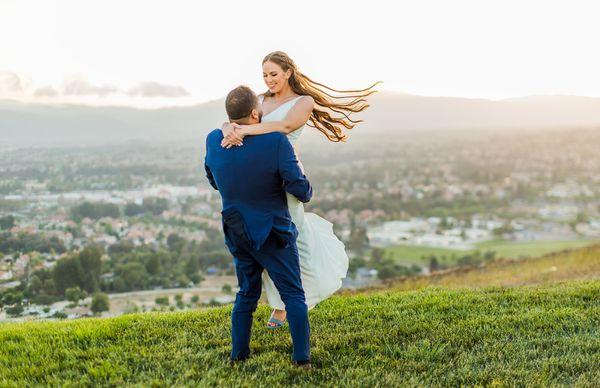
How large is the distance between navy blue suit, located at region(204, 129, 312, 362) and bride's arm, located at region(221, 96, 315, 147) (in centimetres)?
A: 6

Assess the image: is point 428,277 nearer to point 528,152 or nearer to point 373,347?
point 373,347

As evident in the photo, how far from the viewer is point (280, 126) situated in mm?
4441

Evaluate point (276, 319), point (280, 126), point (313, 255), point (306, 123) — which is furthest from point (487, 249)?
point (280, 126)

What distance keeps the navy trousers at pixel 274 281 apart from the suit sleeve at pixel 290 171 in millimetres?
424

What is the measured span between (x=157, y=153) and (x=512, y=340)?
70523 mm

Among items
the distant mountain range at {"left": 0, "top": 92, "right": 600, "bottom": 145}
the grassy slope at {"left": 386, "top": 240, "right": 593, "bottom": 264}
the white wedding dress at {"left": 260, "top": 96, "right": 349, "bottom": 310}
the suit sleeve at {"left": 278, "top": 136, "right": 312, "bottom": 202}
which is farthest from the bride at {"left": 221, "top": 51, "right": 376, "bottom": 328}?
the distant mountain range at {"left": 0, "top": 92, "right": 600, "bottom": 145}

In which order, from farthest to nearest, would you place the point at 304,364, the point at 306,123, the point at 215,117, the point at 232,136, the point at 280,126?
the point at 215,117, the point at 306,123, the point at 304,364, the point at 280,126, the point at 232,136

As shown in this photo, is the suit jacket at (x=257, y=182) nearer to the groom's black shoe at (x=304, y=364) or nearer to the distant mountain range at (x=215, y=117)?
the groom's black shoe at (x=304, y=364)

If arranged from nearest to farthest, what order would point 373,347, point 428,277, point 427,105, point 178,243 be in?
point 373,347 < point 428,277 < point 178,243 < point 427,105

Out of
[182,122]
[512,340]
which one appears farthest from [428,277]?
[182,122]

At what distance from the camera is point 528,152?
4058 inches

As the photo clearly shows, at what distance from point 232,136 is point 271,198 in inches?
21.9

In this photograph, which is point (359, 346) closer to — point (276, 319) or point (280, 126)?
point (276, 319)

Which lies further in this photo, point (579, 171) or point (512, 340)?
point (579, 171)
